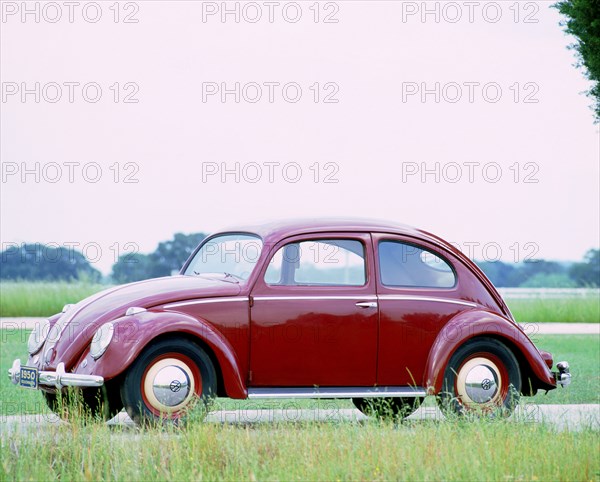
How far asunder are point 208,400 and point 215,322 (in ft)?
2.33

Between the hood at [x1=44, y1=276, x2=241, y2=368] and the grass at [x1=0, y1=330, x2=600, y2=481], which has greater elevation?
the hood at [x1=44, y1=276, x2=241, y2=368]

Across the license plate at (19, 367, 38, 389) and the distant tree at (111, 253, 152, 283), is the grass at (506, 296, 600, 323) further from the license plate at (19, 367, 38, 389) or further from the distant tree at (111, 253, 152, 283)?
the license plate at (19, 367, 38, 389)

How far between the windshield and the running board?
1094 millimetres

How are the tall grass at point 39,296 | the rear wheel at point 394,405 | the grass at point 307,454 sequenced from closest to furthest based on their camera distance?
1. the grass at point 307,454
2. the rear wheel at point 394,405
3. the tall grass at point 39,296

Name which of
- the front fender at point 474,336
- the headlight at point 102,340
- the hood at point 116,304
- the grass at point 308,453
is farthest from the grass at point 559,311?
the grass at point 308,453

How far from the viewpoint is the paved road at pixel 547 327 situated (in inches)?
936

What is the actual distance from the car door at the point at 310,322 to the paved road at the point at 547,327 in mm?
13457

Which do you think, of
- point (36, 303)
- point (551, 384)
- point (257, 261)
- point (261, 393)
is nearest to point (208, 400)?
point (261, 393)

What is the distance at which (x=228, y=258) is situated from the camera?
1044 centimetres

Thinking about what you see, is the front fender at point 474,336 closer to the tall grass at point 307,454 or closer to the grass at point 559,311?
the tall grass at point 307,454

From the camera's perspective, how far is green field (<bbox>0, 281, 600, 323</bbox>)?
26.9 m

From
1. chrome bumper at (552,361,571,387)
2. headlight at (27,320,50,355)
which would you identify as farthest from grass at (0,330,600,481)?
chrome bumper at (552,361,571,387)

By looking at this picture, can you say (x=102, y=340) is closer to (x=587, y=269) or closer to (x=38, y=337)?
(x=38, y=337)

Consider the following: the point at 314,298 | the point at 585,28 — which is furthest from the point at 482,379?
the point at 585,28
